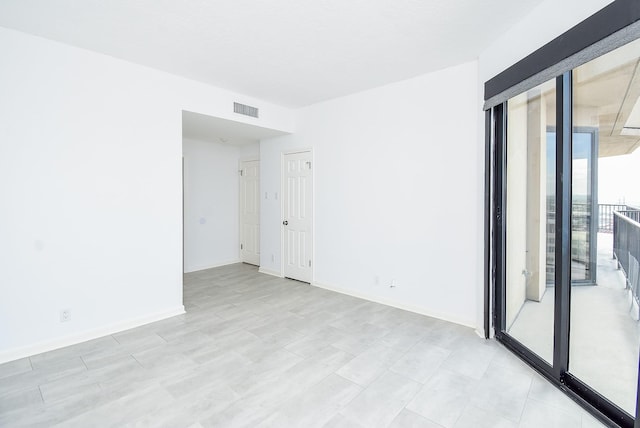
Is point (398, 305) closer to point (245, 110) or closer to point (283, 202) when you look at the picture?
point (283, 202)

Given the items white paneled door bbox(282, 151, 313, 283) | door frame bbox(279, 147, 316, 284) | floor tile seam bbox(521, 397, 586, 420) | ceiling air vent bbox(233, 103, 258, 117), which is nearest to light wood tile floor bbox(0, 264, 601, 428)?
floor tile seam bbox(521, 397, 586, 420)

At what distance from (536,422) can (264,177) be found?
16.3 ft

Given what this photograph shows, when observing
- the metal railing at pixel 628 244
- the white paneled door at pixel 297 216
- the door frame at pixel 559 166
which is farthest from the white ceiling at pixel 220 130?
the metal railing at pixel 628 244

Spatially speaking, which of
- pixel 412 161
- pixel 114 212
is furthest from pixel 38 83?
pixel 412 161

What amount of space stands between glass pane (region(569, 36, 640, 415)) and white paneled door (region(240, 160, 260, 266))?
520cm

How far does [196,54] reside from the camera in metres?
3.15

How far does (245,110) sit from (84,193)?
228 centimetres

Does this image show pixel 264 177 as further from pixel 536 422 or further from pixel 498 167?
pixel 536 422

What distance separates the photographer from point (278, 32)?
272 cm

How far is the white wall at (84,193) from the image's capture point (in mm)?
2709

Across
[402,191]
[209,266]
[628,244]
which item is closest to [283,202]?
[209,266]

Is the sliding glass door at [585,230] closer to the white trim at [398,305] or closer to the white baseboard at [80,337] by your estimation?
the white trim at [398,305]

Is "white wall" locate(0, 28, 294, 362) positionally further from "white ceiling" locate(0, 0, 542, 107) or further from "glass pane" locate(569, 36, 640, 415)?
"glass pane" locate(569, 36, 640, 415)

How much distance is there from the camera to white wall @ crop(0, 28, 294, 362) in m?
2.71
